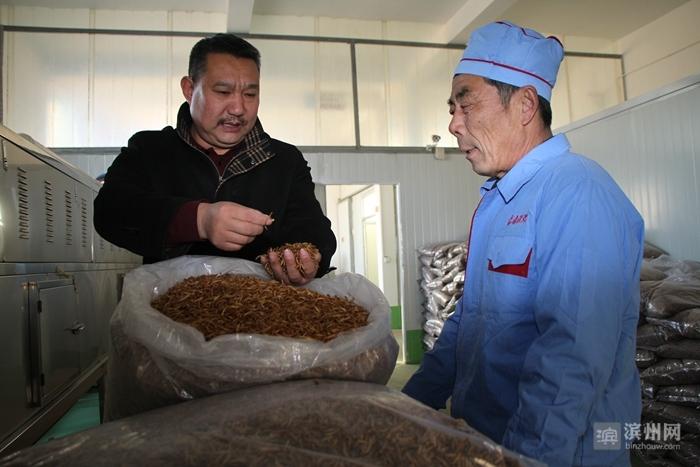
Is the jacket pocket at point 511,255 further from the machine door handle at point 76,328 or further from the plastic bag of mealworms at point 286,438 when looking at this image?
the machine door handle at point 76,328

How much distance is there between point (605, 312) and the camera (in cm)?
87

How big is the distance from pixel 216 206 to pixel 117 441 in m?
0.45

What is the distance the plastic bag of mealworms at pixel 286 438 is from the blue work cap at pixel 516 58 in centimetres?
90

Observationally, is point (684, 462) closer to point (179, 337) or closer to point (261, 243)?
point (261, 243)

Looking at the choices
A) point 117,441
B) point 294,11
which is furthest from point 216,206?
point 294,11

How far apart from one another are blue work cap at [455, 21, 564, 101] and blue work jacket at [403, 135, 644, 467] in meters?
0.18

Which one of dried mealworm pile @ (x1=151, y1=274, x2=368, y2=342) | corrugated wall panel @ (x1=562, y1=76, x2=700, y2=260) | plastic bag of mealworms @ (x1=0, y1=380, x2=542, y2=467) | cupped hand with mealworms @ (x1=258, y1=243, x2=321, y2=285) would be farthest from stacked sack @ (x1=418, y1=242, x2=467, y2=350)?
plastic bag of mealworms @ (x1=0, y1=380, x2=542, y2=467)

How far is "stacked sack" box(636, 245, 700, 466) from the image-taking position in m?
2.43

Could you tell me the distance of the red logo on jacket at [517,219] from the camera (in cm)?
106

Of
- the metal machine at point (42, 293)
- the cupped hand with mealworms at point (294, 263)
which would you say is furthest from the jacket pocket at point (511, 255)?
the metal machine at point (42, 293)

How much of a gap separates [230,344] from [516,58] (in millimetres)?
999

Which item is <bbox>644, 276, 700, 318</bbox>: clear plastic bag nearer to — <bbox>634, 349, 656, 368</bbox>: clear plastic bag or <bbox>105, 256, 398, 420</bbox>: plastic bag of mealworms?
<bbox>634, 349, 656, 368</bbox>: clear plastic bag

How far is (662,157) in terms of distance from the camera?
327 cm

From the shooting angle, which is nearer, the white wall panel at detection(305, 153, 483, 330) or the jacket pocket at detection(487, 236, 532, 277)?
the jacket pocket at detection(487, 236, 532, 277)
